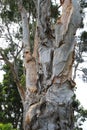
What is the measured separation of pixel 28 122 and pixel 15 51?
26.3 ft

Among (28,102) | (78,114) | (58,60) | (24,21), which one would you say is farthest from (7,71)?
(58,60)

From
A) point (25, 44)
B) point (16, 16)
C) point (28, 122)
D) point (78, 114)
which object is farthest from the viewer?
point (78, 114)

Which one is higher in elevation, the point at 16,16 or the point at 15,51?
the point at 16,16

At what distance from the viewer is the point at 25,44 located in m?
7.39

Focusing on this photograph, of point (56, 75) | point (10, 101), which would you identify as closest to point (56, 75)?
point (56, 75)

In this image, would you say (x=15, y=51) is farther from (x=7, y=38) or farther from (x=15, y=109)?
(x=15, y=109)

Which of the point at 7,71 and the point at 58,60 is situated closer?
the point at 58,60

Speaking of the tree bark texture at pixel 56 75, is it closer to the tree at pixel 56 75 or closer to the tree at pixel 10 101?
the tree at pixel 56 75

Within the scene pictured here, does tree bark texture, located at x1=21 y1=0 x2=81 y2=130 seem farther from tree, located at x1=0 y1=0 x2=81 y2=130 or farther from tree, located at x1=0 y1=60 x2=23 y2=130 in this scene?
tree, located at x1=0 y1=60 x2=23 y2=130

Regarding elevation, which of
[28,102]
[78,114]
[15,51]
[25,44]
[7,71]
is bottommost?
[78,114]

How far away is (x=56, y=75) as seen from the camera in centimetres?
475

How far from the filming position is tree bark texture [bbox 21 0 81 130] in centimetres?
458

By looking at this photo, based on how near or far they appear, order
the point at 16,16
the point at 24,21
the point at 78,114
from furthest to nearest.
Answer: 1. the point at 78,114
2. the point at 16,16
3. the point at 24,21

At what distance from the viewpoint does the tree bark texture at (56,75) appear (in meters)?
4.58
